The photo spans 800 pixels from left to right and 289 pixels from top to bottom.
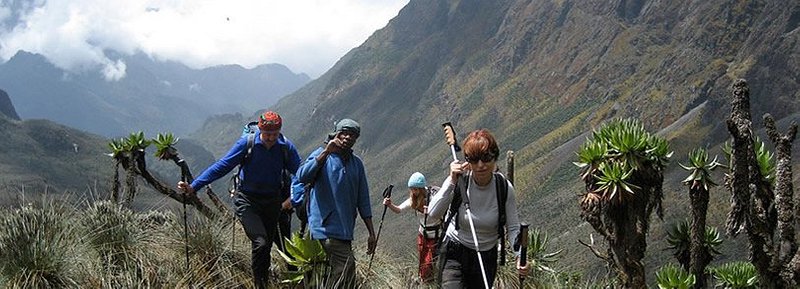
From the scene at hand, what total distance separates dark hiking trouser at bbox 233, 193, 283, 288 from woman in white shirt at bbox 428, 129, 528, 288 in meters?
1.55

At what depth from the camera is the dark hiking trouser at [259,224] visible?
548 cm

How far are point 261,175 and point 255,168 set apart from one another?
2.9 inches

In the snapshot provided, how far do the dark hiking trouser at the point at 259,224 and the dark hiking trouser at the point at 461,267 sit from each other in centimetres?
153

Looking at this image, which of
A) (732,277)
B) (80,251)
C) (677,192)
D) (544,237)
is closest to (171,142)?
(80,251)

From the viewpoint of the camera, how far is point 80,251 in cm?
526

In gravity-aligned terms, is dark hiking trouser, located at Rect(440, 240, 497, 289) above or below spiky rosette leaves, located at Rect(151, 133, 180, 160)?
below

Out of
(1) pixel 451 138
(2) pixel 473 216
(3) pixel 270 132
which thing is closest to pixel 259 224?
(3) pixel 270 132

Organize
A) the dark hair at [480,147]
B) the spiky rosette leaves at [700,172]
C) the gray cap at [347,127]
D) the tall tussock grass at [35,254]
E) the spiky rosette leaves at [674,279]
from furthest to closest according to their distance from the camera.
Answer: the spiky rosette leaves at [674,279] < the spiky rosette leaves at [700,172] < the gray cap at [347,127] < the tall tussock grass at [35,254] < the dark hair at [480,147]

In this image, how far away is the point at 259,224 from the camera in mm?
5797

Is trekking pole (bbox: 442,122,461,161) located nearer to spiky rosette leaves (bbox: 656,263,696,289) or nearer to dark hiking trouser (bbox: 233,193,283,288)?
dark hiking trouser (bbox: 233,193,283,288)

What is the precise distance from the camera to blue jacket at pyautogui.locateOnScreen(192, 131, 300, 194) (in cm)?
583

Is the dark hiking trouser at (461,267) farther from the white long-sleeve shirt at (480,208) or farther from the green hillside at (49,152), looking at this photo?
the green hillside at (49,152)

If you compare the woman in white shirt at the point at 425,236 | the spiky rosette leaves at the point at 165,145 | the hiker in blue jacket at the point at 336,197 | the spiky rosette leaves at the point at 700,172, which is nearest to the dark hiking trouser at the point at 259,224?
the hiker in blue jacket at the point at 336,197

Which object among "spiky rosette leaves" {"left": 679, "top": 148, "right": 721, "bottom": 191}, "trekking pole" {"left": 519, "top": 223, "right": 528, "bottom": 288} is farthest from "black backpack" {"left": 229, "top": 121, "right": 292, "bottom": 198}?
"spiky rosette leaves" {"left": 679, "top": 148, "right": 721, "bottom": 191}
